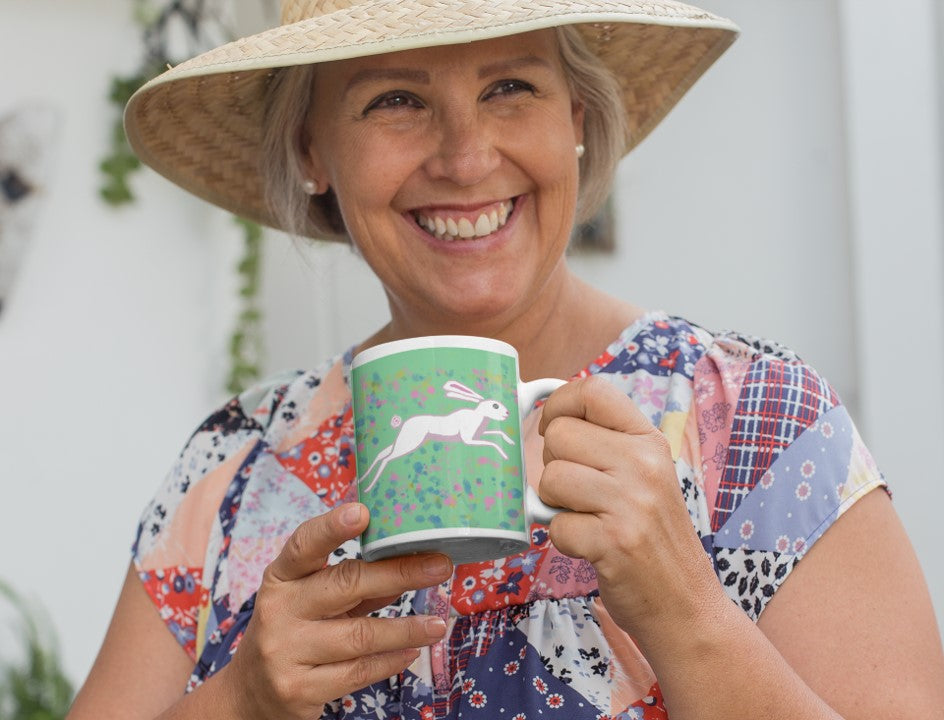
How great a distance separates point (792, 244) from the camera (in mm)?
3568

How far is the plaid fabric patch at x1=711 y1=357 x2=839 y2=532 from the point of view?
1.55 metres

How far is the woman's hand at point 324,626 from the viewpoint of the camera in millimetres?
1278

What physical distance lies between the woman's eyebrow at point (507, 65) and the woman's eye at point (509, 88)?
21 millimetres

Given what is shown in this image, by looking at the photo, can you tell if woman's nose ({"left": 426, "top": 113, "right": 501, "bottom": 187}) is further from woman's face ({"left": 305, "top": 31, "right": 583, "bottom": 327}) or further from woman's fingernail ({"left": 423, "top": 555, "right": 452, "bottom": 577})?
woman's fingernail ({"left": 423, "top": 555, "right": 452, "bottom": 577})

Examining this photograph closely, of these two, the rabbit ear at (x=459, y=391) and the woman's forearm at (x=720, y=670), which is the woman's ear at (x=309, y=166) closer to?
the rabbit ear at (x=459, y=391)

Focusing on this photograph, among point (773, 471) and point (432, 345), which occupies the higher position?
point (432, 345)

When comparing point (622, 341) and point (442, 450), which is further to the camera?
point (622, 341)

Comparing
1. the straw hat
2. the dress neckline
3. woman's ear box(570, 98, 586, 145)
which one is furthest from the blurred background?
the dress neckline

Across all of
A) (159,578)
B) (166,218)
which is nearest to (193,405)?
(166,218)

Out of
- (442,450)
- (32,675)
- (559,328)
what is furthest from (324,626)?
(32,675)

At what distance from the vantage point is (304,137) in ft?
6.45

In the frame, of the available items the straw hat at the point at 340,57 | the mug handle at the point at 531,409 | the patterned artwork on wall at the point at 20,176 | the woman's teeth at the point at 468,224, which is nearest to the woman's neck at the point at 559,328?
the woman's teeth at the point at 468,224

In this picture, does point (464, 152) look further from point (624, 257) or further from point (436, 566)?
point (624, 257)

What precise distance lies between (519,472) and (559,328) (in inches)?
25.3
